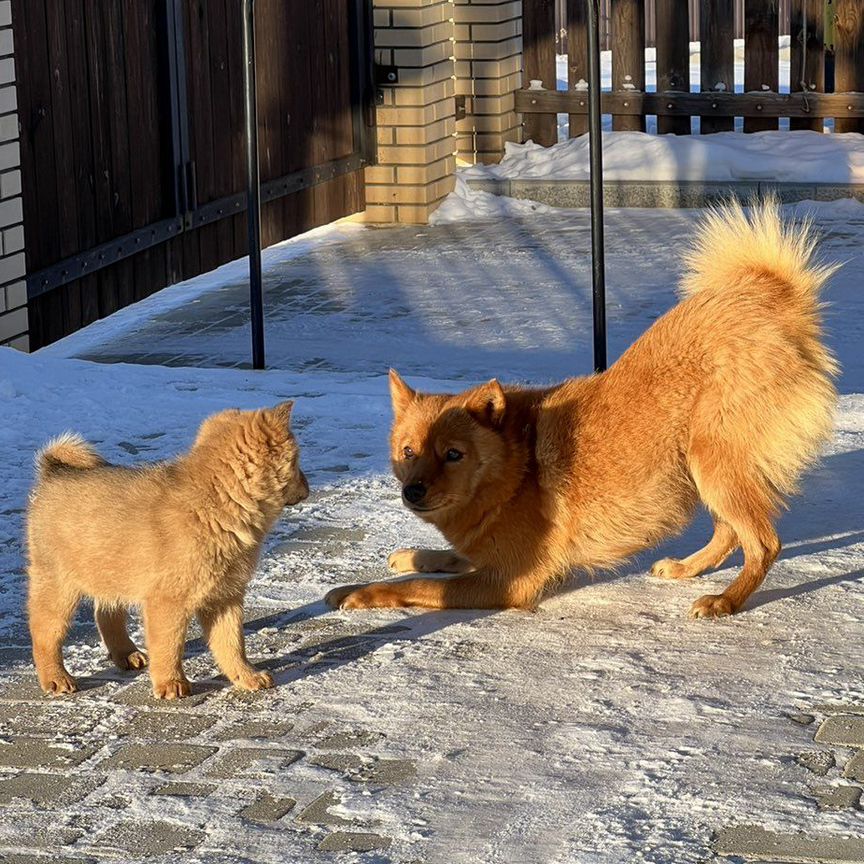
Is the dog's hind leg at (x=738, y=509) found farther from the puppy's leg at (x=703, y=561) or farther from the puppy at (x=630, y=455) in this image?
the puppy's leg at (x=703, y=561)

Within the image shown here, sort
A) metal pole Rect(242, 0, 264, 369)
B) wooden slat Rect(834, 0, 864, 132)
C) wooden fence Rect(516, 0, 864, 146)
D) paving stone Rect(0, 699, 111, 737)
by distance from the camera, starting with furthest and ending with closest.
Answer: wooden fence Rect(516, 0, 864, 146) < wooden slat Rect(834, 0, 864, 132) < metal pole Rect(242, 0, 264, 369) < paving stone Rect(0, 699, 111, 737)

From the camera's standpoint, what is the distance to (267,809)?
10.7 ft

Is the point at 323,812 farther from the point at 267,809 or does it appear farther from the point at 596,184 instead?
the point at 596,184

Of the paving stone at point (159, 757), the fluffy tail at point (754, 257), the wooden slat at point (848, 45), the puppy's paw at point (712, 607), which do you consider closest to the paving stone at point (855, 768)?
the puppy's paw at point (712, 607)

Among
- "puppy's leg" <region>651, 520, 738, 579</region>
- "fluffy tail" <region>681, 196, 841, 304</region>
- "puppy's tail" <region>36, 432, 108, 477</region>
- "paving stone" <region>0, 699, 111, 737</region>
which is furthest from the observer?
"puppy's leg" <region>651, 520, 738, 579</region>

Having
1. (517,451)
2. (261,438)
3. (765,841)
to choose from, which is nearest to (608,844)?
(765,841)

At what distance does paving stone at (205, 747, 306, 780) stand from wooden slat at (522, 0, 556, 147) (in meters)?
10.9

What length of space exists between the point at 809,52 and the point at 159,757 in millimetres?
10888

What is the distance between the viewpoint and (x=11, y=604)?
15.1 feet

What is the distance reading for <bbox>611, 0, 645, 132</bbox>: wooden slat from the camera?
13320 millimetres

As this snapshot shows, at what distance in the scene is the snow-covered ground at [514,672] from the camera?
318cm

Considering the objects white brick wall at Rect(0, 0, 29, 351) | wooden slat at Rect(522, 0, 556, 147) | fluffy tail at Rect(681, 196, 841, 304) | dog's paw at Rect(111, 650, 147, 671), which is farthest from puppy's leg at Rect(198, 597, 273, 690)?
wooden slat at Rect(522, 0, 556, 147)

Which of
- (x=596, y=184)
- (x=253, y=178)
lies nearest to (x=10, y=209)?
(x=253, y=178)

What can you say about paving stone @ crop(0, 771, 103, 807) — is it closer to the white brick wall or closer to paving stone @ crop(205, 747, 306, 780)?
paving stone @ crop(205, 747, 306, 780)
